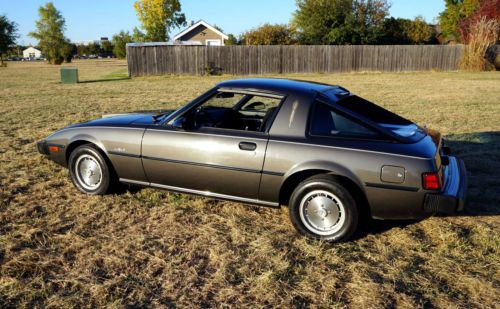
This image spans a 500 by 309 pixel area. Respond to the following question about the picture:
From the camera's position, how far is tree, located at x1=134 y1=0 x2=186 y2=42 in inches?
2077

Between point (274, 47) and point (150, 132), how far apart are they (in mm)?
23080

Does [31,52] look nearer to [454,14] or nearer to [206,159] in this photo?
[454,14]

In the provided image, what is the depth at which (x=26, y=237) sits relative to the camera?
11.5 feet

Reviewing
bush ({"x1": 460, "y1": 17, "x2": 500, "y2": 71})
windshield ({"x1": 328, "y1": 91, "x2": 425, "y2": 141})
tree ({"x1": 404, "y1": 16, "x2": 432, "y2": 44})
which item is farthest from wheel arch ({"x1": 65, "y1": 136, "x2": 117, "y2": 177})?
tree ({"x1": 404, "y1": 16, "x2": 432, "y2": 44})

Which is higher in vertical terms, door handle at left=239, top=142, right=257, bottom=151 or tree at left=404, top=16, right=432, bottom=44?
tree at left=404, top=16, right=432, bottom=44

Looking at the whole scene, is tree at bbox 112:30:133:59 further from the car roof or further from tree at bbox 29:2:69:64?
the car roof

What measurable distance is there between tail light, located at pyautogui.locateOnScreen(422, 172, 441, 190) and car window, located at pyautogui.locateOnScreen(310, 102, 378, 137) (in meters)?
0.55

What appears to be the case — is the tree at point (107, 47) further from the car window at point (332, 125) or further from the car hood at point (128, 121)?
the car window at point (332, 125)

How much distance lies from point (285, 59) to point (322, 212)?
2379 cm

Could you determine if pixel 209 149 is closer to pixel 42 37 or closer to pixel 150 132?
pixel 150 132

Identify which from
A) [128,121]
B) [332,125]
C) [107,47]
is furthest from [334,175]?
[107,47]

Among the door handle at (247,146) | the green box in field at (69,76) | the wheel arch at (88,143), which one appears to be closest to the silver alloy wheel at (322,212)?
the door handle at (247,146)

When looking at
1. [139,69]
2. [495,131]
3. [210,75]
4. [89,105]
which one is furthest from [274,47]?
[495,131]

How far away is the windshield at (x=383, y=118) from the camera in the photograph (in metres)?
3.60
